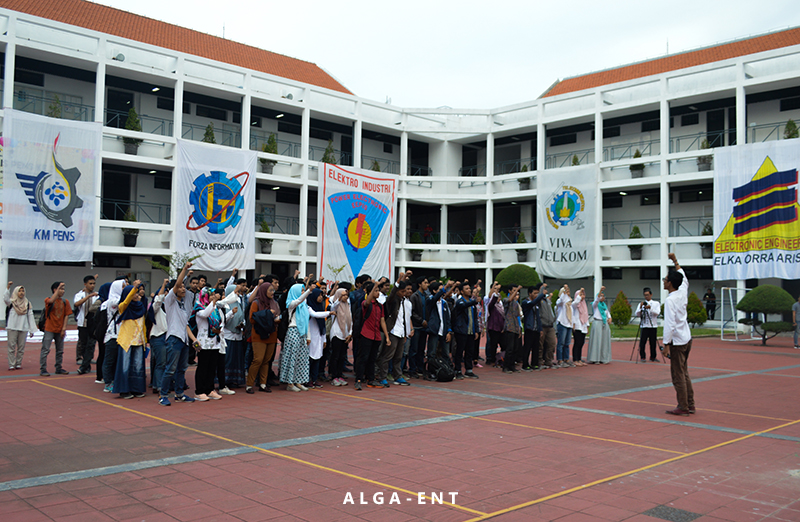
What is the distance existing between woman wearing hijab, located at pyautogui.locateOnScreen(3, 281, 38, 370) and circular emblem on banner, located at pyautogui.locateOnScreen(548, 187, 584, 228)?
25169 mm

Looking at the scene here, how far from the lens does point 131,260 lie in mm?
27438

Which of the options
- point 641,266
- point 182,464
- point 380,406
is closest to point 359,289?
point 380,406

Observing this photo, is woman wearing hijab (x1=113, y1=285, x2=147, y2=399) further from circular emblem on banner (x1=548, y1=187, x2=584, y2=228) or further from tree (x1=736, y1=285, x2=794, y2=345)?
circular emblem on banner (x1=548, y1=187, x2=584, y2=228)

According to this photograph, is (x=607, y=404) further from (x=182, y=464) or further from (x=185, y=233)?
(x=185, y=233)

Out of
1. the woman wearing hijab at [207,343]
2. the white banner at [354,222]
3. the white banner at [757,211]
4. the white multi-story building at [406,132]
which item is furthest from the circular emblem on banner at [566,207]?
the woman wearing hijab at [207,343]

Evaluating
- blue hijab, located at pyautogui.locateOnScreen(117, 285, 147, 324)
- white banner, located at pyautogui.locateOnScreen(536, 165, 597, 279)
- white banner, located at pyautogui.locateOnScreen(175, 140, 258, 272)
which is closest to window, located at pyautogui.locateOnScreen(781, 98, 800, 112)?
white banner, located at pyautogui.locateOnScreen(536, 165, 597, 279)

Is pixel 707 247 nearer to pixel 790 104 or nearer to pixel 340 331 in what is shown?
pixel 790 104

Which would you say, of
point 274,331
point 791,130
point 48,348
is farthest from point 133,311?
point 791,130

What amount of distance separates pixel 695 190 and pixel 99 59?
28.3 meters

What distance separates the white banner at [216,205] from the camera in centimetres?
2542

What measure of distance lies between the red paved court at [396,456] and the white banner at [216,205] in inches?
627

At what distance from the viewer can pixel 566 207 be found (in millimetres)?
31109

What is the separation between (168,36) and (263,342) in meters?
26.4

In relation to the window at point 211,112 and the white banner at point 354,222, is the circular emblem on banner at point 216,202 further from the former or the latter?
the window at point 211,112
